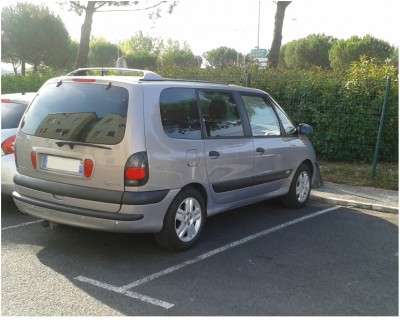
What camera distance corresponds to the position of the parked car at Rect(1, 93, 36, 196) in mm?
5520

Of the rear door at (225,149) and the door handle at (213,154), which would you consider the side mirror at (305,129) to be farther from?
the door handle at (213,154)

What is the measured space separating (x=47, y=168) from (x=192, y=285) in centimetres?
179

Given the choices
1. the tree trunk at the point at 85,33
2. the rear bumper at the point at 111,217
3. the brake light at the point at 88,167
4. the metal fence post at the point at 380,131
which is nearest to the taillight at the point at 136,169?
the rear bumper at the point at 111,217

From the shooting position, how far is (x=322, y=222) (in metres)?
5.90

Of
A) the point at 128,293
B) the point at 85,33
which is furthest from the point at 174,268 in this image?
the point at 85,33

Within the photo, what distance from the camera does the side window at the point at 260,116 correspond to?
5.57 metres

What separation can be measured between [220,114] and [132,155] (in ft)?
4.86

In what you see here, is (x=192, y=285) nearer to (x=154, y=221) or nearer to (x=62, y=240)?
(x=154, y=221)

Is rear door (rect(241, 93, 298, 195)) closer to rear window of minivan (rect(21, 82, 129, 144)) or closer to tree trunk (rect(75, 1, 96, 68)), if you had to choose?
rear window of minivan (rect(21, 82, 129, 144))

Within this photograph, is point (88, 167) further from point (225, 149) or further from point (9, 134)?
point (9, 134)

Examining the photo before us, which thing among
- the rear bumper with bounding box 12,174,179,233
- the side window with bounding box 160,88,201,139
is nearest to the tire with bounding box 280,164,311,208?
the side window with bounding box 160,88,201,139

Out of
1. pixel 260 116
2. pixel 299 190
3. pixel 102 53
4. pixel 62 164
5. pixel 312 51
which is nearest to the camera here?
pixel 62 164

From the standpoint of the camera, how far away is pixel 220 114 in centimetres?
513

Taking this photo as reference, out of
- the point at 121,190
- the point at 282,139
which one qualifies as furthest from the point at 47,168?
the point at 282,139
